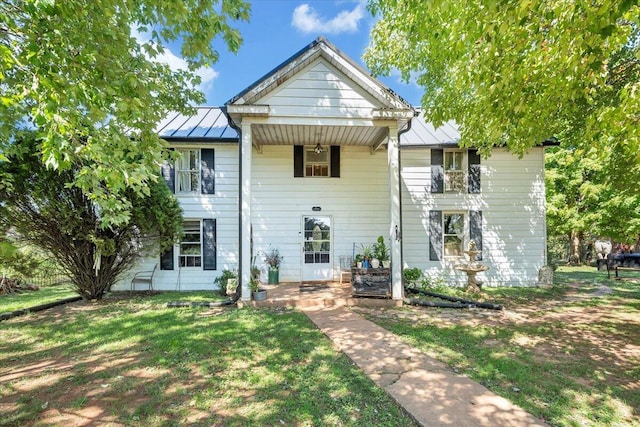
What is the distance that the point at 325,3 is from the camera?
10461 mm

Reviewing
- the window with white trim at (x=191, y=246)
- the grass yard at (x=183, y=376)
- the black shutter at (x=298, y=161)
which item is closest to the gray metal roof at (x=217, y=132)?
the black shutter at (x=298, y=161)

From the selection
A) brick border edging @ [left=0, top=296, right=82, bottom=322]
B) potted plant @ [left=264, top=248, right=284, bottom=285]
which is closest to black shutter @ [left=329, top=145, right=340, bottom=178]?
potted plant @ [left=264, top=248, right=284, bottom=285]

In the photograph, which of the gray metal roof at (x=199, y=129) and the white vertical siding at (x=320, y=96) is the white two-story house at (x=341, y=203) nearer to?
the gray metal roof at (x=199, y=129)

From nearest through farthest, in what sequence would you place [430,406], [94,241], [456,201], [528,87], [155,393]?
[430,406], [155,393], [528,87], [94,241], [456,201]

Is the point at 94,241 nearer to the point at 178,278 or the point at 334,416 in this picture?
the point at 178,278

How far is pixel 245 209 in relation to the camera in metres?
7.24

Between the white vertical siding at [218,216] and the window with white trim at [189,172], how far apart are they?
290mm

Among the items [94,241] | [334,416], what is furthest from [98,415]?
[94,241]

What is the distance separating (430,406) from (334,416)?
0.93 metres

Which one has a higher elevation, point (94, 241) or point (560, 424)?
point (94, 241)

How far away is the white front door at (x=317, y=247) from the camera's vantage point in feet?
32.9

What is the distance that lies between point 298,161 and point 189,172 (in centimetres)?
351

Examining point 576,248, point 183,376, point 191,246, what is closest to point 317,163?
point 191,246

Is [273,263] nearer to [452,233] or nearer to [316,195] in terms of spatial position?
[316,195]
